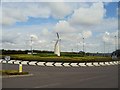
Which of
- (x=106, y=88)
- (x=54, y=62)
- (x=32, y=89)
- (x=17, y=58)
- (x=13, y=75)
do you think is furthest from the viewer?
(x=17, y=58)

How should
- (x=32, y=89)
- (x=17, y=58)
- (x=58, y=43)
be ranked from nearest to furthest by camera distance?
(x=32, y=89)
(x=17, y=58)
(x=58, y=43)

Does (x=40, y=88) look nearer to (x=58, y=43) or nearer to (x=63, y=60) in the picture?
(x=63, y=60)

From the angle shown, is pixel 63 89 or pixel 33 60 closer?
pixel 63 89

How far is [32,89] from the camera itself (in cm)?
1473

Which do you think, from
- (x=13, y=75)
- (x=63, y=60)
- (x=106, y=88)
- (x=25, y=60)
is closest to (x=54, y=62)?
(x=63, y=60)

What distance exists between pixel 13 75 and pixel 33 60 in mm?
26384

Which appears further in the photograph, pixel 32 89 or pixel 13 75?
pixel 13 75

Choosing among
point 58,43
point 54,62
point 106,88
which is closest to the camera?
point 106,88

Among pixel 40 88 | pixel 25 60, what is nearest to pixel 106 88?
pixel 40 88

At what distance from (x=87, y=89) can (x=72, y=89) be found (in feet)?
2.39

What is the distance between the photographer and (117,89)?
1555 cm

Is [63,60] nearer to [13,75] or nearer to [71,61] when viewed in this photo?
[71,61]

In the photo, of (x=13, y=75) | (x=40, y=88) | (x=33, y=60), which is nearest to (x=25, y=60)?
(x=33, y=60)

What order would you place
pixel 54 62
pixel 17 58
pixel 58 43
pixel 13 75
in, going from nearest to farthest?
pixel 13 75 < pixel 54 62 < pixel 17 58 < pixel 58 43
